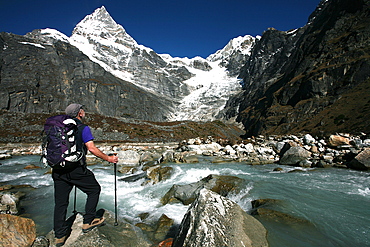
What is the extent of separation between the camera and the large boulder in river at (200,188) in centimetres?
788

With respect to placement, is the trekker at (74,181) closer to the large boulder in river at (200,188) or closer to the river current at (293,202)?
the river current at (293,202)

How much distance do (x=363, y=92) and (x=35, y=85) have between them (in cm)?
→ 13214

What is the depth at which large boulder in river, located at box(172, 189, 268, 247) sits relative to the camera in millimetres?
3309

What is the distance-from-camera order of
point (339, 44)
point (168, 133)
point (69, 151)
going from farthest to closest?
point (168, 133)
point (339, 44)
point (69, 151)

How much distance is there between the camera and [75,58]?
129750mm

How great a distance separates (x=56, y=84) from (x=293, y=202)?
127773 mm

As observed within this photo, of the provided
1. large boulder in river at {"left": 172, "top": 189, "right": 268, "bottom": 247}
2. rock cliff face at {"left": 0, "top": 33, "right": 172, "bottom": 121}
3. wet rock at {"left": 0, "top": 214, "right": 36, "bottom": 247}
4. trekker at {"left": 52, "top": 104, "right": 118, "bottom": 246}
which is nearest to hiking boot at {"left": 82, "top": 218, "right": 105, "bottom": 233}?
trekker at {"left": 52, "top": 104, "right": 118, "bottom": 246}

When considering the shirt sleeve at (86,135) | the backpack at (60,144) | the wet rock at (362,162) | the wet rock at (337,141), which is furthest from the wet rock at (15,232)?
the wet rock at (337,141)

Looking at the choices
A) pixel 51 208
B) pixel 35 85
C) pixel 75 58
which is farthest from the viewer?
pixel 75 58

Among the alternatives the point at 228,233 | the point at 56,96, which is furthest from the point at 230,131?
the point at 56,96

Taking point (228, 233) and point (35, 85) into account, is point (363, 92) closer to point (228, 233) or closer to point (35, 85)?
point (228, 233)

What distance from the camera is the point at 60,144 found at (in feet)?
11.1

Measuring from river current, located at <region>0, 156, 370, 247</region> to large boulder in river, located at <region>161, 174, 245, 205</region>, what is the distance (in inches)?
13.4

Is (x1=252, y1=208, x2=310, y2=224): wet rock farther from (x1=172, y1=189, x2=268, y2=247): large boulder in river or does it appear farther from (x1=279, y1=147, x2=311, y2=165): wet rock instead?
(x1=279, y1=147, x2=311, y2=165): wet rock
